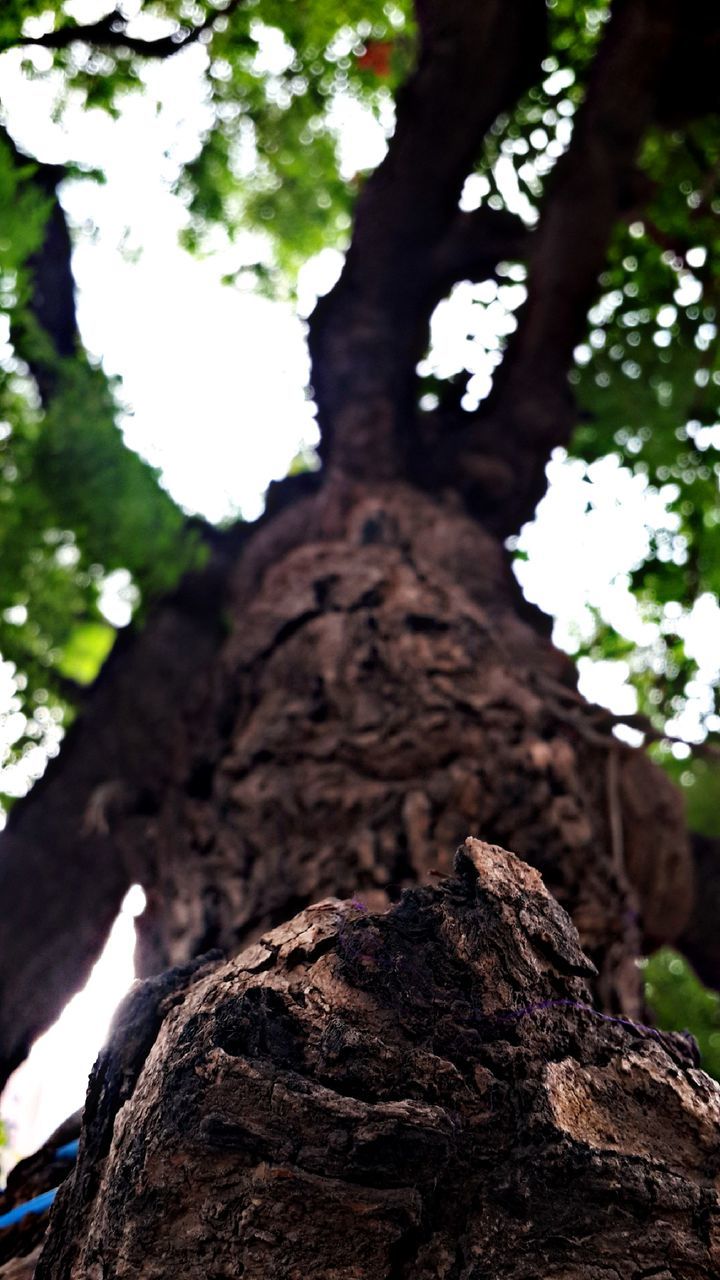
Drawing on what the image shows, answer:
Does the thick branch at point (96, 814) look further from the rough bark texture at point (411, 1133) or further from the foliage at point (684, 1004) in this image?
the foliage at point (684, 1004)

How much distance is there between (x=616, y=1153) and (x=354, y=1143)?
1.25 ft

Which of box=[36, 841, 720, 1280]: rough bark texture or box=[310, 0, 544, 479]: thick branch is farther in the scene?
box=[310, 0, 544, 479]: thick branch

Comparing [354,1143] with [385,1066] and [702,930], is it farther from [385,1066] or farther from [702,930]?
[702,930]

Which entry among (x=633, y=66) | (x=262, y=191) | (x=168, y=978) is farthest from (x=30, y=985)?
(x=262, y=191)

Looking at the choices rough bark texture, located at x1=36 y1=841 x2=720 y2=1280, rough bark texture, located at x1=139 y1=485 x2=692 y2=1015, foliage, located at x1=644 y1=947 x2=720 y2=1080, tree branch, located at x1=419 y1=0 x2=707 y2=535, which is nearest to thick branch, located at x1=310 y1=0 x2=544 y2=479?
tree branch, located at x1=419 y1=0 x2=707 y2=535

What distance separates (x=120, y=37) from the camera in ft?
11.5

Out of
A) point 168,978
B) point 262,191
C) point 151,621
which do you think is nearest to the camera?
point 168,978

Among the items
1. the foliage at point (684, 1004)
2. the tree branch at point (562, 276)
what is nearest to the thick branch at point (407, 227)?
the tree branch at point (562, 276)

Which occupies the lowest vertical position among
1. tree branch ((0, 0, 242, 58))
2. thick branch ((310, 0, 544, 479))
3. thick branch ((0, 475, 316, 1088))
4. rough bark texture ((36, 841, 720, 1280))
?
rough bark texture ((36, 841, 720, 1280))

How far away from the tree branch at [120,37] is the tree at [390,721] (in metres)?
0.02

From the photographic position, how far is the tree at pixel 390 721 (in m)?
1.32

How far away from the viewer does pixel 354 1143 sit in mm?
1290

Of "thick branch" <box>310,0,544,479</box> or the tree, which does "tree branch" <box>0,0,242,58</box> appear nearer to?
the tree

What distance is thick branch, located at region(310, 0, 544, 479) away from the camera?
438 cm
